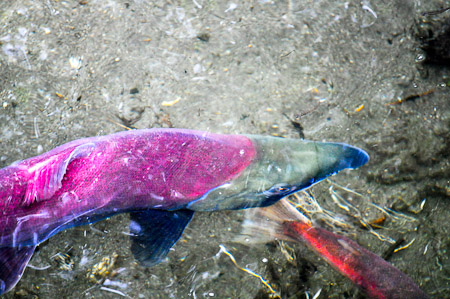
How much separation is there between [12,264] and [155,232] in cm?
105

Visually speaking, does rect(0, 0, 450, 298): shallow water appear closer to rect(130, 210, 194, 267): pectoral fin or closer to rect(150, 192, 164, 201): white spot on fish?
rect(130, 210, 194, 267): pectoral fin

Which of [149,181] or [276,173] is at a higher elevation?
[149,181]

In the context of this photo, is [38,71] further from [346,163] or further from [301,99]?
[346,163]

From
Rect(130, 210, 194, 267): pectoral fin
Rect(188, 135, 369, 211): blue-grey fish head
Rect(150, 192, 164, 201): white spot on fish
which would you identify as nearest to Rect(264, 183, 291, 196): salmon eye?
Rect(188, 135, 369, 211): blue-grey fish head

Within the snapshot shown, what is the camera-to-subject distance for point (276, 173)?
9.13 feet

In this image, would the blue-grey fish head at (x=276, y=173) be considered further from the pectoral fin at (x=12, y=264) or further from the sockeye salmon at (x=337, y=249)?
the pectoral fin at (x=12, y=264)

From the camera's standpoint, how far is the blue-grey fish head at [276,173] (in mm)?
2773

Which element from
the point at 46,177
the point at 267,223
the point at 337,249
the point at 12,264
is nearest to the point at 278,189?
the point at 267,223

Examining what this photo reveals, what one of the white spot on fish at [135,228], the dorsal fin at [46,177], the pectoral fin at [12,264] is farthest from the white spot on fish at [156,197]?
the pectoral fin at [12,264]

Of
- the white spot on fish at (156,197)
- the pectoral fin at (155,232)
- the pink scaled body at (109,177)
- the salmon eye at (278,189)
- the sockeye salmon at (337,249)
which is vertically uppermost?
the pink scaled body at (109,177)

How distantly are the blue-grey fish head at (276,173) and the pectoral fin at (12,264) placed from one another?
1261 millimetres

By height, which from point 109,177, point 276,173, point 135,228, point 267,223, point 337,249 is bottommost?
point 337,249

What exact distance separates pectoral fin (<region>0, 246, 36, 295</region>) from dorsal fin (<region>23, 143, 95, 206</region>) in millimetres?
503

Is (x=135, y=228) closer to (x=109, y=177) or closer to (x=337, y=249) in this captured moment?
(x=109, y=177)
